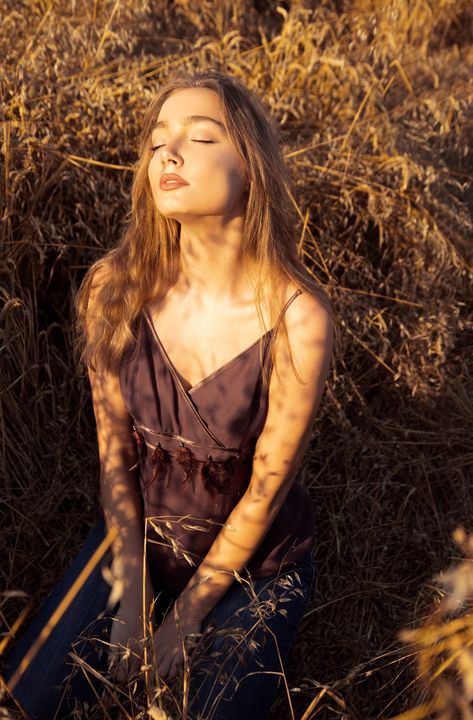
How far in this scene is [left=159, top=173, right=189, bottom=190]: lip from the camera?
150 cm

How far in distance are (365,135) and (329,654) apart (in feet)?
5.69

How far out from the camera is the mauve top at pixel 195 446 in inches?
63.6

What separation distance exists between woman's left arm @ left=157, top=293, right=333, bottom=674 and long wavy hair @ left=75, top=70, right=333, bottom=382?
0.05 meters

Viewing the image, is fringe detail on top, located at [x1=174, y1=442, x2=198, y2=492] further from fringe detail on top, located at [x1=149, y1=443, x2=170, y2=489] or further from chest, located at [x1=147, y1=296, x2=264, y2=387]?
chest, located at [x1=147, y1=296, x2=264, y2=387]

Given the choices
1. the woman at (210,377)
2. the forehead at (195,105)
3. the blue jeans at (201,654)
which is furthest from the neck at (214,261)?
the blue jeans at (201,654)

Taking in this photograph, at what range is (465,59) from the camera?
11.3ft

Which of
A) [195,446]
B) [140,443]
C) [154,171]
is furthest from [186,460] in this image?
[154,171]

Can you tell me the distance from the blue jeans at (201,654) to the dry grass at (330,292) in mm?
316

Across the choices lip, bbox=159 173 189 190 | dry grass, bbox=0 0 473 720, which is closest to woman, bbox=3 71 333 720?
lip, bbox=159 173 189 190

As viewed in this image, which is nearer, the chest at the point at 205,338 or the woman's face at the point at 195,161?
the woman's face at the point at 195,161

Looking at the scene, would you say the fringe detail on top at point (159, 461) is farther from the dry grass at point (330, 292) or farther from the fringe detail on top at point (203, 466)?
the dry grass at point (330, 292)

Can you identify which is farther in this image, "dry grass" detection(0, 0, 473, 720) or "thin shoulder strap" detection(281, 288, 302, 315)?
"dry grass" detection(0, 0, 473, 720)

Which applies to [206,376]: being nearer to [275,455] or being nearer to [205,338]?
[205,338]

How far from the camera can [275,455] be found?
159 cm
